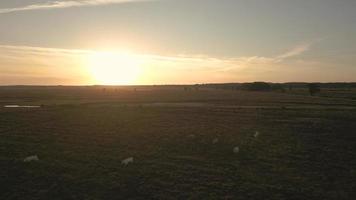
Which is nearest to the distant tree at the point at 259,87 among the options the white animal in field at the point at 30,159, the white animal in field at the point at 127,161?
the white animal in field at the point at 127,161

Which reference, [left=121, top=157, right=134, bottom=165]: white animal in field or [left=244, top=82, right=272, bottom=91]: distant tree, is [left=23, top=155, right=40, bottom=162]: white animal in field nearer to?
[left=121, top=157, right=134, bottom=165]: white animal in field

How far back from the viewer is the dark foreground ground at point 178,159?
1594cm

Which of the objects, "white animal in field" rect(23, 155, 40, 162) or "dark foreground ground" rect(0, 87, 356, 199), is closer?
"dark foreground ground" rect(0, 87, 356, 199)

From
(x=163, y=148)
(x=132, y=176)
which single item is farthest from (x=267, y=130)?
(x=132, y=176)

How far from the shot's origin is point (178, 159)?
2112cm

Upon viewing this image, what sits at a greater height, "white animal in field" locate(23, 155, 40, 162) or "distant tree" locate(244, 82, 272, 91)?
"distant tree" locate(244, 82, 272, 91)

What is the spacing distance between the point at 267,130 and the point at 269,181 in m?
13.8

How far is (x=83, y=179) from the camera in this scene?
1739 centimetres

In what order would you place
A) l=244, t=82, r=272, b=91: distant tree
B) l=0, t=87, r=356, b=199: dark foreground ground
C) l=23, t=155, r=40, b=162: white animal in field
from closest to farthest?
l=0, t=87, r=356, b=199: dark foreground ground < l=23, t=155, r=40, b=162: white animal in field < l=244, t=82, r=272, b=91: distant tree

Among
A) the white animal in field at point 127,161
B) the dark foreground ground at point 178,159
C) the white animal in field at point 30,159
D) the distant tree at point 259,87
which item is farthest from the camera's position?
the distant tree at point 259,87

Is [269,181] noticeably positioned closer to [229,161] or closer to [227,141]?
[229,161]

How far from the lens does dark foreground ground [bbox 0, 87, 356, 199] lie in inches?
627

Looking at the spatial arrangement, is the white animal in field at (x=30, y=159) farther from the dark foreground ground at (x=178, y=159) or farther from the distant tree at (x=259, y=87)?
the distant tree at (x=259, y=87)

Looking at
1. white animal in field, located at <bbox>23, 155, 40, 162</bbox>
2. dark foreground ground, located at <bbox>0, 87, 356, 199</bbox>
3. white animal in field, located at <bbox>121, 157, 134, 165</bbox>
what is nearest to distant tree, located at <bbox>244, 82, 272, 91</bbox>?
dark foreground ground, located at <bbox>0, 87, 356, 199</bbox>
